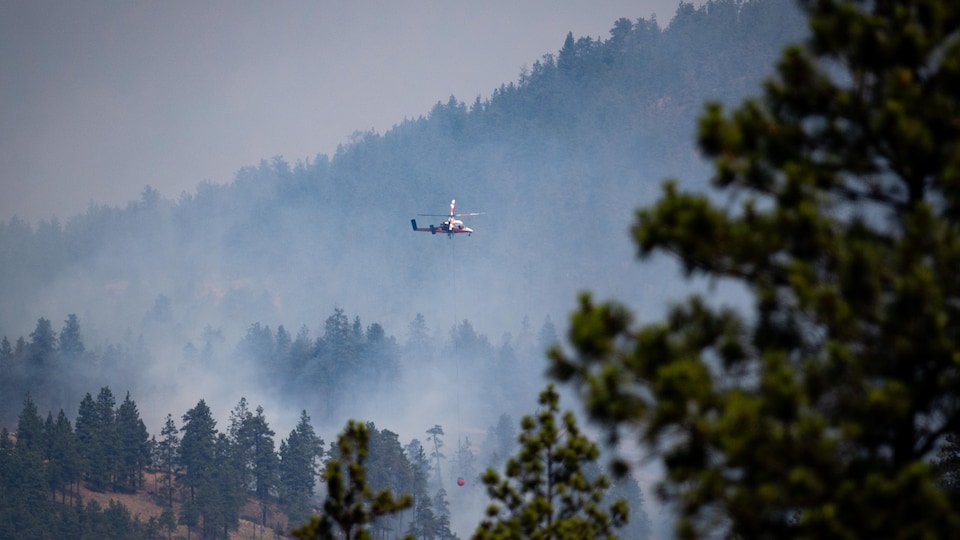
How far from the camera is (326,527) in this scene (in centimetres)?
2105

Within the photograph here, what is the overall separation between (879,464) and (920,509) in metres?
0.89

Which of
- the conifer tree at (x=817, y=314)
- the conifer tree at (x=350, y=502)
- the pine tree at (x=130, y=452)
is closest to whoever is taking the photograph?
the conifer tree at (x=817, y=314)

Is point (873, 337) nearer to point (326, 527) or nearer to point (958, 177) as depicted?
point (958, 177)

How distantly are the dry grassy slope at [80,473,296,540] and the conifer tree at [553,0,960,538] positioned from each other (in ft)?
412

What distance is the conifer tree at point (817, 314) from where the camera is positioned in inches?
531

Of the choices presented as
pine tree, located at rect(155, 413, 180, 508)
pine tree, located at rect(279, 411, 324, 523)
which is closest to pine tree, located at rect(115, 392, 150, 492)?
pine tree, located at rect(155, 413, 180, 508)

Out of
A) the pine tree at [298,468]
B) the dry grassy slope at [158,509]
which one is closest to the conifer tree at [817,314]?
the dry grassy slope at [158,509]

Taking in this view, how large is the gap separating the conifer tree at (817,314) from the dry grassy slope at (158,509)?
12570cm

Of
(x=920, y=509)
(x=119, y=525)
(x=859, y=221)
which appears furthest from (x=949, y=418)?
(x=119, y=525)

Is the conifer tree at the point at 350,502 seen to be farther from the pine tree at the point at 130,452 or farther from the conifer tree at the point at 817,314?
the pine tree at the point at 130,452

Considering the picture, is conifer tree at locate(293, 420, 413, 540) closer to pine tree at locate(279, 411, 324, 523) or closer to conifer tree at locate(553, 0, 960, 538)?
conifer tree at locate(553, 0, 960, 538)

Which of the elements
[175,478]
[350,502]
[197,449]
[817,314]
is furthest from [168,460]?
[817,314]

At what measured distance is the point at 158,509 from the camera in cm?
14062

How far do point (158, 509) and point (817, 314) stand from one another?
13703 cm
